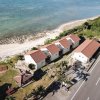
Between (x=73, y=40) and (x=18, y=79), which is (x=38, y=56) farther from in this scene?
(x=73, y=40)

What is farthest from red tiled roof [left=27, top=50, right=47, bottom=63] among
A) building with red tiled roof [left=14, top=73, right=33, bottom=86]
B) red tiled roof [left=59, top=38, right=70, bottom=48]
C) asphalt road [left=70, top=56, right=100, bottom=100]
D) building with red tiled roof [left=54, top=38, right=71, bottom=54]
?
asphalt road [left=70, top=56, right=100, bottom=100]

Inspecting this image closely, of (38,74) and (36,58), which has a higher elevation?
(36,58)

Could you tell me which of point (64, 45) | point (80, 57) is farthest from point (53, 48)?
point (80, 57)

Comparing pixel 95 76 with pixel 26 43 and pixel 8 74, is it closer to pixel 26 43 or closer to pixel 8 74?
pixel 8 74

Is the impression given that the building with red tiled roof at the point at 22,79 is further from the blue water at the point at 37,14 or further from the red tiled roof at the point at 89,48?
the blue water at the point at 37,14

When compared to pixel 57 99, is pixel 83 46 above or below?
above

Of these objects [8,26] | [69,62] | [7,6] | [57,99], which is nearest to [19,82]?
[57,99]

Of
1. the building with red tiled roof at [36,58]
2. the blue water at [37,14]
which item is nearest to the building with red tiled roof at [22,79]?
the building with red tiled roof at [36,58]
